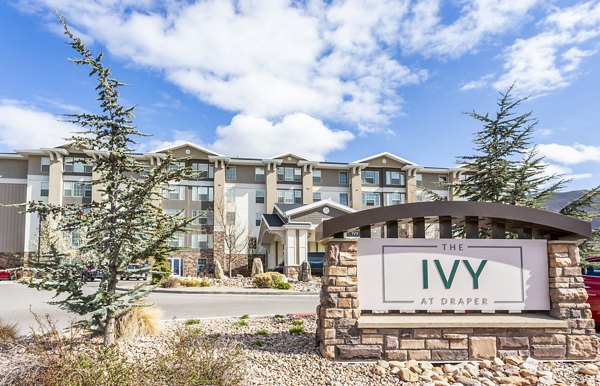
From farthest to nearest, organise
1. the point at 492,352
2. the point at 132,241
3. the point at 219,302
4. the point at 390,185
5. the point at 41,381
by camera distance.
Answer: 1. the point at 390,185
2. the point at 219,302
3. the point at 132,241
4. the point at 492,352
5. the point at 41,381

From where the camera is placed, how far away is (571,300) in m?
6.27

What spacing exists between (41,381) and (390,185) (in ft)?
139

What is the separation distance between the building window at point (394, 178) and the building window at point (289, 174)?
9.60 m

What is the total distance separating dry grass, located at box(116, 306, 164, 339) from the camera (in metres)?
6.97

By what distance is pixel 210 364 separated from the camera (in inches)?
175

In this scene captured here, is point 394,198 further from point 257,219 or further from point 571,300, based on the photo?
point 571,300

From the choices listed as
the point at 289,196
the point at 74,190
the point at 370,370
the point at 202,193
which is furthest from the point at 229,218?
the point at 370,370

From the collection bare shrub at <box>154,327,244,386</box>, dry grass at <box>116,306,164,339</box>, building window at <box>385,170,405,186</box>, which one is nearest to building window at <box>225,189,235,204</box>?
building window at <box>385,170,405,186</box>

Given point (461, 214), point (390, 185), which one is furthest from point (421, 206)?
point (390, 185)

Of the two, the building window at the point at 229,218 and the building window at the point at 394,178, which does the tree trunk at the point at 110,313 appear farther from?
the building window at the point at 394,178

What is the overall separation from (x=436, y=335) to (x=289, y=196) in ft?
120

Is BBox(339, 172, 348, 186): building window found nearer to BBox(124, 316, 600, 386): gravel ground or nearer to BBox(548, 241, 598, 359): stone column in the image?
BBox(548, 241, 598, 359): stone column

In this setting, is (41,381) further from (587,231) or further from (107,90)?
(587,231)

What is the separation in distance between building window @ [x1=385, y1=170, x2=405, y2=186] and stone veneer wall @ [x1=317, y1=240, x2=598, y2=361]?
128ft
